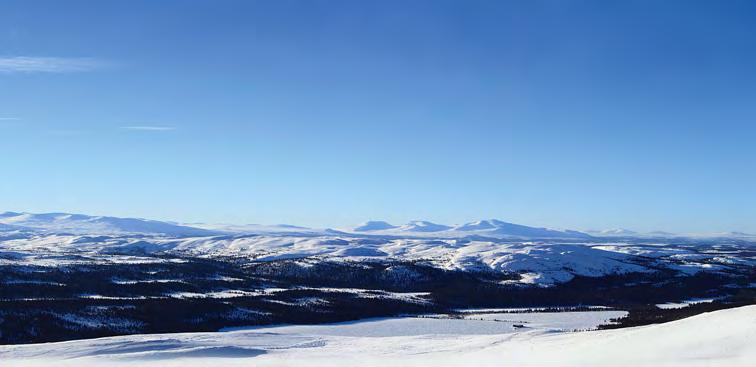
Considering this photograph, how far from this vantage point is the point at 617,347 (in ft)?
117

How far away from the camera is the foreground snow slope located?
33.0m

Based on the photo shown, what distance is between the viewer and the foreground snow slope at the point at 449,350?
33.0 meters

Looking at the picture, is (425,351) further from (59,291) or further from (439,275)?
(439,275)

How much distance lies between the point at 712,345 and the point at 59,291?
83.6 meters

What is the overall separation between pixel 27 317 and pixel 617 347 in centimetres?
5420

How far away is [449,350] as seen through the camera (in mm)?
42094

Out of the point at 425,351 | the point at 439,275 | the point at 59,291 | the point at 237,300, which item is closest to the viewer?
the point at 425,351

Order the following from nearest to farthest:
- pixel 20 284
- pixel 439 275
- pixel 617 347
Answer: pixel 617 347
pixel 20 284
pixel 439 275

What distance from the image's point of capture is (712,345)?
33000mm

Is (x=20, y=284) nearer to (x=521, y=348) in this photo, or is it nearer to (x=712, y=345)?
(x=521, y=348)

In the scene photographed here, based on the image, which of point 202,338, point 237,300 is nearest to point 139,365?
point 202,338

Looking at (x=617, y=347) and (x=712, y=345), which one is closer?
(x=712, y=345)

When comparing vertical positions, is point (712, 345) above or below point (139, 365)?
above

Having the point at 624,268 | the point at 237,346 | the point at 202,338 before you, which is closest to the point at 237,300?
the point at 202,338
